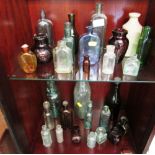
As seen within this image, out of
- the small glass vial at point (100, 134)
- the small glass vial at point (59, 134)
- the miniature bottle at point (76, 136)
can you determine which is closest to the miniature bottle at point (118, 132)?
the small glass vial at point (100, 134)

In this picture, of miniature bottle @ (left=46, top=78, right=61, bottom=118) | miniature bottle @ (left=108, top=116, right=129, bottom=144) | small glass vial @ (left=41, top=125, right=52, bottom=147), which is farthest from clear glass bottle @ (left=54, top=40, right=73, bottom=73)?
miniature bottle @ (left=108, top=116, right=129, bottom=144)

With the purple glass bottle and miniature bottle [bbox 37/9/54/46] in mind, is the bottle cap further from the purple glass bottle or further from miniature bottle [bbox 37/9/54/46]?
miniature bottle [bbox 37/9/54/46]

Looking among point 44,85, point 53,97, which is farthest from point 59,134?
point 44,85

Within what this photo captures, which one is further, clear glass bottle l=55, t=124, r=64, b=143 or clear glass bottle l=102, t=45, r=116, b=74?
clear glass bottle l=55, t=124, r=64, b=143

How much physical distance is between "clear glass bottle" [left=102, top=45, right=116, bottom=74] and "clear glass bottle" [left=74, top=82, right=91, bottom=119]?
282mm

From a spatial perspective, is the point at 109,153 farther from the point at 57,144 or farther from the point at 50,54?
the point at 50,54

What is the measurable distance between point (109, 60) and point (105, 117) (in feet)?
1.33

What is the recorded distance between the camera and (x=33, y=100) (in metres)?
1.01

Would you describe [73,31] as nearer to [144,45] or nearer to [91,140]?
[144,45]

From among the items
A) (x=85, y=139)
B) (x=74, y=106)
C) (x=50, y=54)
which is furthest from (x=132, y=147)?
(x=50, y=54)

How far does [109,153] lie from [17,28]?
0.85 metres

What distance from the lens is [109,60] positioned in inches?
29.6

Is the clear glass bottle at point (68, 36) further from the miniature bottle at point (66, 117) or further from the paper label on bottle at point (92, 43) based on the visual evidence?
the miniature bottle at point (66, 117)

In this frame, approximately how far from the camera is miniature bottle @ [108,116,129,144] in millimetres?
1036
